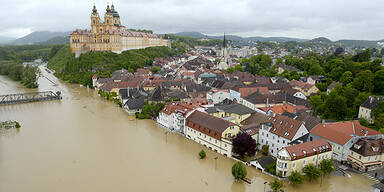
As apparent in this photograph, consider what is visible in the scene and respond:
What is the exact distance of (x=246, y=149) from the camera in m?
16.3

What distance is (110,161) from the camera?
1709cm

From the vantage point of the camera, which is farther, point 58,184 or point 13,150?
point 13,150

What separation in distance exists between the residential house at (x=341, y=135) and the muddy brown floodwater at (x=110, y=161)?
1808mm

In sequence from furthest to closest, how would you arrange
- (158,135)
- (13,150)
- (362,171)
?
(158,135) < (13,150) < (362,171)

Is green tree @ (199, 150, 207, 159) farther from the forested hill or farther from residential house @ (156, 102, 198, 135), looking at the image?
the forested hill

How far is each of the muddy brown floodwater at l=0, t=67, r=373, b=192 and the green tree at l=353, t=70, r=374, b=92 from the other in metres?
16.8

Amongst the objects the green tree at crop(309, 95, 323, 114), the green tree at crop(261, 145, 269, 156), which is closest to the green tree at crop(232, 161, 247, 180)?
the green tree at crop(261, 145, 269, 156)

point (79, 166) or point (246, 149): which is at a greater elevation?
point (246, 149)

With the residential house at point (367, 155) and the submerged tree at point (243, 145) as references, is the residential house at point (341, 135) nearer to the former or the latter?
the residential house at point (367, 155)

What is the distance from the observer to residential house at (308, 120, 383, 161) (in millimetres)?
16375

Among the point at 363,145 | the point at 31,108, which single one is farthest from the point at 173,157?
the point at 31,108

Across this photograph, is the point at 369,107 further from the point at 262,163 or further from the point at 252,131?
the point at 262,163

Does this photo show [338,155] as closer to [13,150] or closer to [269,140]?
[269,140]

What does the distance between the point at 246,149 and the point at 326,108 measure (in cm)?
1196
